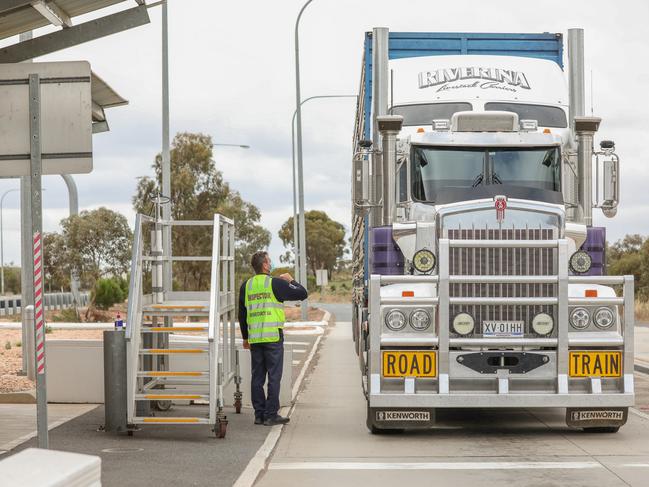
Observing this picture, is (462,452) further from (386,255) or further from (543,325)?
(386,255)

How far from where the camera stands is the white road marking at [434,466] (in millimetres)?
9836

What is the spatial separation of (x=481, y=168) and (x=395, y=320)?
231 centimetres

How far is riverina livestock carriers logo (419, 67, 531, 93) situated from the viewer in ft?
45.1

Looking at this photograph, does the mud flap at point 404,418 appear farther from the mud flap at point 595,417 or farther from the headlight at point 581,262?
the headlight at point 581,262

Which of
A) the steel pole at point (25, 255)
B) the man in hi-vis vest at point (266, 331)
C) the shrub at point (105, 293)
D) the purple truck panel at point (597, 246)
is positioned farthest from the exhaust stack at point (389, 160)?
the shrub at point (105, 293)

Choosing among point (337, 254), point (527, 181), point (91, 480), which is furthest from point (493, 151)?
point (337, 254)

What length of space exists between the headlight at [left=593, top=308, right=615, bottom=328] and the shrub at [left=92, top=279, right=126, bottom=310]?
3261 centimetres

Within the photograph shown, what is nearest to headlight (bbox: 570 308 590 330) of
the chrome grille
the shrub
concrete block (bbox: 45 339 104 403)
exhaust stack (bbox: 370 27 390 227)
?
the chrome grille

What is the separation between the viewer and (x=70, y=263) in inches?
1804

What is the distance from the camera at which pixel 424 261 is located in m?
12.1

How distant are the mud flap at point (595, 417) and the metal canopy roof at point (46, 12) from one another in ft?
19.6

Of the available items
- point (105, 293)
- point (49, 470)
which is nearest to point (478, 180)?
point (49, 470)

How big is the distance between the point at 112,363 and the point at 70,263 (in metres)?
35.1

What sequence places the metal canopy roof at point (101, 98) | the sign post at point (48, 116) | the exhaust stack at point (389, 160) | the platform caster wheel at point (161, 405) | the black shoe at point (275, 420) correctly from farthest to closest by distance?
the platform caster wheel at point (161, 405)
the metal canopy roof at point (101, 98)
the black shoe at point (275, 420)
the exhaust stack at point (389, 160)
the sign post at point (48, 116)
